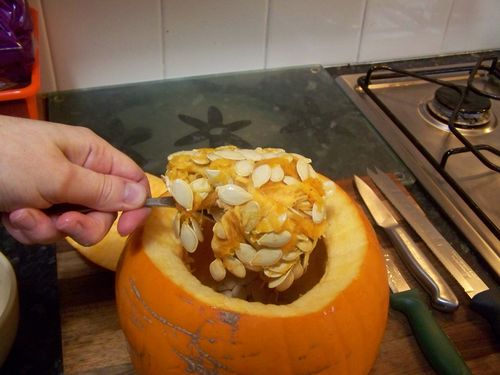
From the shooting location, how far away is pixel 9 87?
62 cm

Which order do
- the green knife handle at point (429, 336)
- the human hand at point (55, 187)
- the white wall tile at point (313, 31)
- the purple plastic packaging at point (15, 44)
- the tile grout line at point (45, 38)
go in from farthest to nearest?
the white wall tile at point (313, 31) < the tile grout line at point (45, 38) < the purple plastic packaging at point (15, 44) < the green knife handle at point (429, 336) < the human hand at point (55, 187)

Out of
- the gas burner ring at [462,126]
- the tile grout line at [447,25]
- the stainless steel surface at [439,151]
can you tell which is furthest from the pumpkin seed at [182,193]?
the tile grout line at [447,25]

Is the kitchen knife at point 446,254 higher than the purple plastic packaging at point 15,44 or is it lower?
lower

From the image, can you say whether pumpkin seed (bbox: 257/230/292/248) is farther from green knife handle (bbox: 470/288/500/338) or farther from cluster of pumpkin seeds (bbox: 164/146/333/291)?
green knife handle (bbox: 470/288/500/338)

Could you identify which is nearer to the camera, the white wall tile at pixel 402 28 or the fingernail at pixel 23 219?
the fingernail at pixel 23 219

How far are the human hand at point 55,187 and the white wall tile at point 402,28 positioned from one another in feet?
1.96

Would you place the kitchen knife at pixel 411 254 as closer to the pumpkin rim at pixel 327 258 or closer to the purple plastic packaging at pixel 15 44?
the pumpkin rim at pixel 327 258

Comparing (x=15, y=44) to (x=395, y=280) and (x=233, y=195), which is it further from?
(x=395, y=280)

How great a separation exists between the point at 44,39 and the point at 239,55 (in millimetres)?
293

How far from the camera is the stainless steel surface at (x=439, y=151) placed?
65 centimetres

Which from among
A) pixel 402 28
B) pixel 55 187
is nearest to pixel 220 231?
pixel 55 187

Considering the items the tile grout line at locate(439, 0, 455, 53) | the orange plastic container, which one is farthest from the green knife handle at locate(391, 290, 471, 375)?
the tile grout line at locate(439, 0, 455, 53)

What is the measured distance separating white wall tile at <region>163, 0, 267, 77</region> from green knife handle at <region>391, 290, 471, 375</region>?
1.54ft

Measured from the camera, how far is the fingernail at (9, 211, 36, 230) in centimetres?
39
